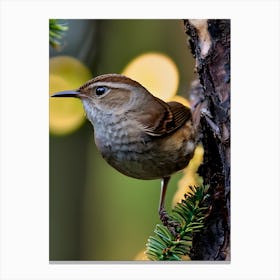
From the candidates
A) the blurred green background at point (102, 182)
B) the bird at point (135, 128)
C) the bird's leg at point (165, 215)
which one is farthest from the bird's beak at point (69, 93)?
the bird's leg at point (165, 215)

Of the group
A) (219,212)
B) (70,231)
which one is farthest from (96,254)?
(219,212)

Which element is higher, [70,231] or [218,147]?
[218,147]

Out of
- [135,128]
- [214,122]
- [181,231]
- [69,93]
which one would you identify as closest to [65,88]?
[69,93]

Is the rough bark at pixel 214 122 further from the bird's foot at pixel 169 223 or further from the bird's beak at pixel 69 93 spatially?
the bird's beak at pixel 69 93

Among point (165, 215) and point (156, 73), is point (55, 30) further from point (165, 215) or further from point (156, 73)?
point (165, 215)

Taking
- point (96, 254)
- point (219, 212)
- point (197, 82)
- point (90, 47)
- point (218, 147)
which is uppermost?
point (90, 47)

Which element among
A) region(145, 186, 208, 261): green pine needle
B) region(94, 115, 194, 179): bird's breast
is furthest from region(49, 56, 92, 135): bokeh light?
region(145, 186, 208, 261): green pine needle

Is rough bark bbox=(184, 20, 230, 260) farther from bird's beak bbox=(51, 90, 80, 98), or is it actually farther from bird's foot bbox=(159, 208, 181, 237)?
bird's beak bbox=(51, 90, 80, 98)
